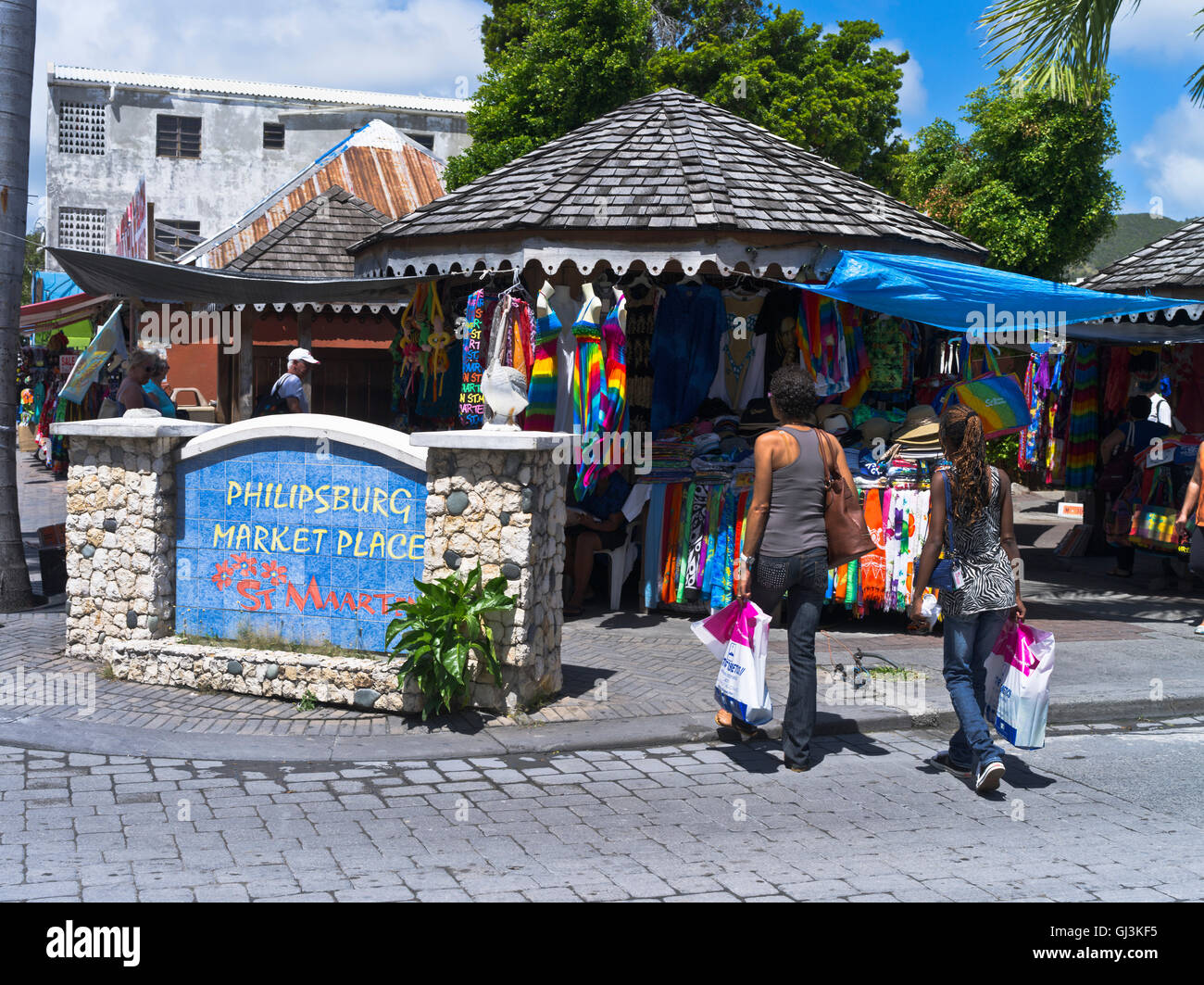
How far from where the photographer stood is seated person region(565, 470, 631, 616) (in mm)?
10086

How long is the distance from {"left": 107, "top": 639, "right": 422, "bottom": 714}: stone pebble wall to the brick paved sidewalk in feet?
0.27

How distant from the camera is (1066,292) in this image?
31.0ft

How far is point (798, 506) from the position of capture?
20.1 ft

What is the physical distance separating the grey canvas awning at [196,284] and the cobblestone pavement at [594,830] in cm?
596

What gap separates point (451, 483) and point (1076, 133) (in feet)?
62.5

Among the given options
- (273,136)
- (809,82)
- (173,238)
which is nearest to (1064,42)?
(809,82)

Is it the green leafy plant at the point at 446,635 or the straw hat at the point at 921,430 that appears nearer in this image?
the green leafy plant at the point at 446,635

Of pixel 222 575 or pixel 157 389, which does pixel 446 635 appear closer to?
pixel 222 575

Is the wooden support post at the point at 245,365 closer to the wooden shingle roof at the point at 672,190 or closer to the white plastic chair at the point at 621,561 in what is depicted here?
the wooden shingle roof at the point at 672,190

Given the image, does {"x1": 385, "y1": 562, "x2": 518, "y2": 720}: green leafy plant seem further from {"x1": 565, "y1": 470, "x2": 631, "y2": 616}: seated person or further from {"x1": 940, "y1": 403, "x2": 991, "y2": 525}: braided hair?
{"x1": 565, "y1": 470, "x2": 631, "y2": 616}: seated person

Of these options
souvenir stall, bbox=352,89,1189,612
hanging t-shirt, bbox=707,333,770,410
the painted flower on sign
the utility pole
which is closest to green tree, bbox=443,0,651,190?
souvenir stall, bbox=352,89,1189,612

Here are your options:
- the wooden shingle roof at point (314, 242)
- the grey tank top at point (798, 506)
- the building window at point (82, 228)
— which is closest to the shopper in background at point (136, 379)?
the grey tank top at point (798, 506)

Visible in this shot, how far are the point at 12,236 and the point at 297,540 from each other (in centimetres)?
444

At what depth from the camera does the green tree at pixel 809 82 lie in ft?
86.9
